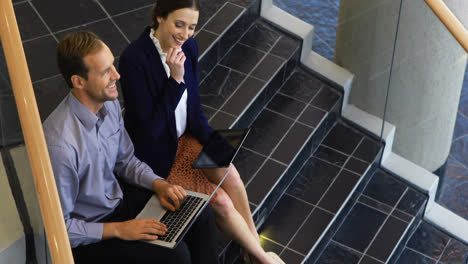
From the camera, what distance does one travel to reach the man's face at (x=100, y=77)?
7.68 ft

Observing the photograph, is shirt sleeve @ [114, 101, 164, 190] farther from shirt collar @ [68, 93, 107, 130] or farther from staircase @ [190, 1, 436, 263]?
staircase @ [190, 1, 436, 263]

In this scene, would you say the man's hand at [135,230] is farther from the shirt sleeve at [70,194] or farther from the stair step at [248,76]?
the stair step at [248,76]

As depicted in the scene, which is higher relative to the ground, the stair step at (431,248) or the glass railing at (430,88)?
the glass railing at (430,88)

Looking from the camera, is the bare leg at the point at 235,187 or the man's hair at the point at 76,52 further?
the bare leg at the point at 235,187

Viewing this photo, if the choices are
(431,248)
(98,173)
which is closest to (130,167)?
(98,173)

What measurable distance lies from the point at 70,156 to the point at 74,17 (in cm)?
190

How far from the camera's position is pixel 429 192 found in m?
4.15

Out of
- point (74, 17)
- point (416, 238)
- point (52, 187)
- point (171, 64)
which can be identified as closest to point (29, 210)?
point (52, 187)

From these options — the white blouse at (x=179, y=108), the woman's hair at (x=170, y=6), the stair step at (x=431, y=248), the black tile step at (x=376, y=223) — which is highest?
the woman's hair at (x=170, y=6)

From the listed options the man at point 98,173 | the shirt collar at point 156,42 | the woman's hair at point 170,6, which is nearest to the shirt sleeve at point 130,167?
the man at point 98,173

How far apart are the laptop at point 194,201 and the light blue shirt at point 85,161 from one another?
0.16 meters

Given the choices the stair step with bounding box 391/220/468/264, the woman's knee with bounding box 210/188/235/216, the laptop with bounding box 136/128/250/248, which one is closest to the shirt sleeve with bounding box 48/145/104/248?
the laptop with bounding box 136/128/250/248

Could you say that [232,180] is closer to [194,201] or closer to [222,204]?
[222,204]

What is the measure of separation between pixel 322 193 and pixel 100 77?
6.15 ft
